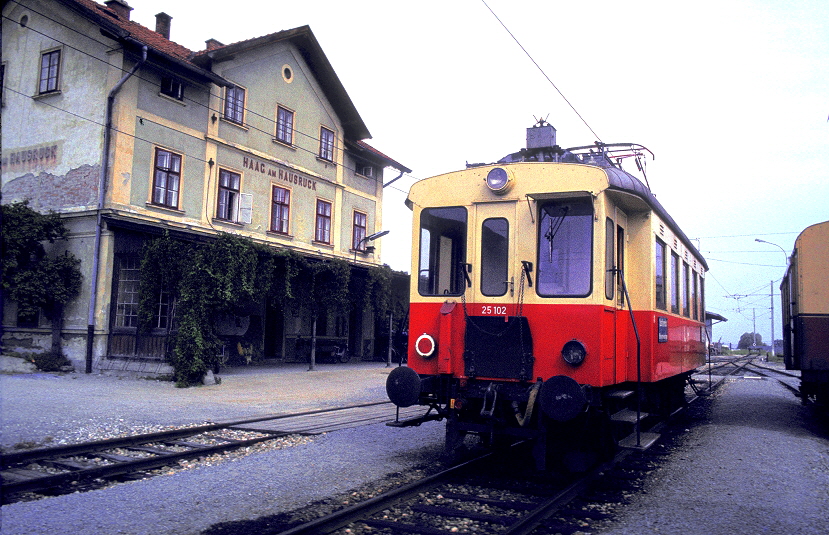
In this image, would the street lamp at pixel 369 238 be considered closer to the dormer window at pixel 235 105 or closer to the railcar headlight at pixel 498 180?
the dormer window at pixel 235 105

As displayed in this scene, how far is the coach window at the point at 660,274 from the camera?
7.82 metres

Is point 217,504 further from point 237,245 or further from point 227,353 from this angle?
point 227,353

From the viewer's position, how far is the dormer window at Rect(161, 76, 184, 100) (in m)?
17.4

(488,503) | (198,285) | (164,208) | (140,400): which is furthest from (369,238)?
(488,503)

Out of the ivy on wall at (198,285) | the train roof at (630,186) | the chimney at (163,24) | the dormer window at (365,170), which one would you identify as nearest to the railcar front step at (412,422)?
the train roof at (630,186)

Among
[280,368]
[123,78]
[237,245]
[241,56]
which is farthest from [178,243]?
[241,56]

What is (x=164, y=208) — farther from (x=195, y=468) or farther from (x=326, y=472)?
(x=326, y=472)

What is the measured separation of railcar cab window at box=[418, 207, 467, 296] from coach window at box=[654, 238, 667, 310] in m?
2.56

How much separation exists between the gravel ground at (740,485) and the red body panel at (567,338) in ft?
3.86

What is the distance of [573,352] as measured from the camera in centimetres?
607

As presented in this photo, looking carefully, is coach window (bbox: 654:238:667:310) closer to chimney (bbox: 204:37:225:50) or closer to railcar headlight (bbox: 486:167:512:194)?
railcar headlight (bbox: 486:167:512:194)

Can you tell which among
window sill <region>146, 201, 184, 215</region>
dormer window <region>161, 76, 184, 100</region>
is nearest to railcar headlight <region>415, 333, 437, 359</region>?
window sill <region>146, 201, 184, 215</region>

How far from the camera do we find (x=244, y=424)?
9.64 meters

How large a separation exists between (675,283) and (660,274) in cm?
142
